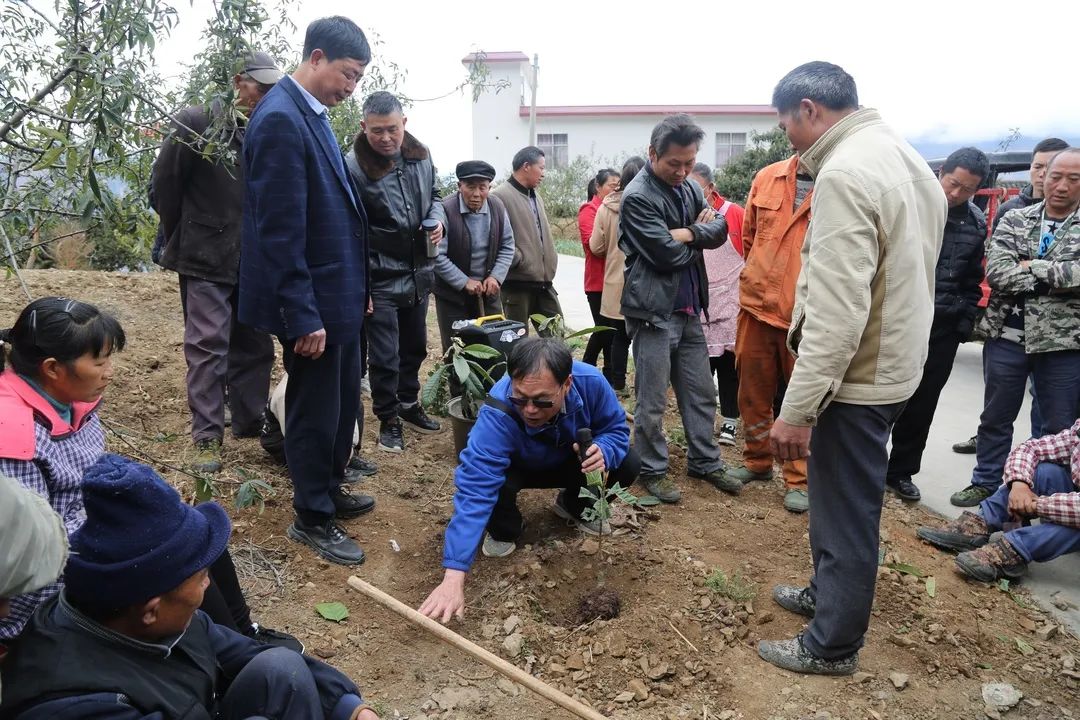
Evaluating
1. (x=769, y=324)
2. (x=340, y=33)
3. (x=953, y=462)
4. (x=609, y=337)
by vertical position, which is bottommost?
(x=953, y=462)

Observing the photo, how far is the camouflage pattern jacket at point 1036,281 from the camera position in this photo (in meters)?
3.52

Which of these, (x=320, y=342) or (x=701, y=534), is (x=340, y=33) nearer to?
(x=320, y=342)

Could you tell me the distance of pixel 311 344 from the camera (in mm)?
2805

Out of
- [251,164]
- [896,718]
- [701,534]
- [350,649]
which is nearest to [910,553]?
[701,534]

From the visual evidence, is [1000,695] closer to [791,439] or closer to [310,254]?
[791,439]

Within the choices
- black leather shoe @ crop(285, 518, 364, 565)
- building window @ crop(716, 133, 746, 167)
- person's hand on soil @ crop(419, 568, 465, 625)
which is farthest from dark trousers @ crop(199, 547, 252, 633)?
building window @ crop(716, 133, 746, 167)

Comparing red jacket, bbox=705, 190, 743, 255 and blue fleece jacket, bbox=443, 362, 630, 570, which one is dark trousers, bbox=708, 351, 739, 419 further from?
blue fleece jacket, bbox=443, 362, 630, 570

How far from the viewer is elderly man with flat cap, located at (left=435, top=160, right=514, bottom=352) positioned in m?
4.84

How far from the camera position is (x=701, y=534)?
3.49m

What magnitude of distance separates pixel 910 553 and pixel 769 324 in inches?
48.4

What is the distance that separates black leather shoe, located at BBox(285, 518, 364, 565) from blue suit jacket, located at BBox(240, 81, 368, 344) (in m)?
0.82

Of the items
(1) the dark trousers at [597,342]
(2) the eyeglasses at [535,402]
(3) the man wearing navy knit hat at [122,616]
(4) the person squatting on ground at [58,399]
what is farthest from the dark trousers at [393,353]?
(3) the man wearing navy knit hat at [122,616]

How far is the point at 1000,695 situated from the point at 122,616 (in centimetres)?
267

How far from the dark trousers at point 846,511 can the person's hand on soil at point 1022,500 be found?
130 cm
